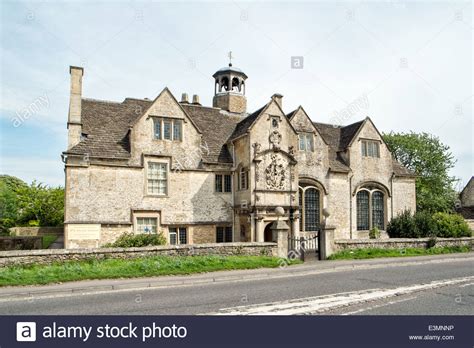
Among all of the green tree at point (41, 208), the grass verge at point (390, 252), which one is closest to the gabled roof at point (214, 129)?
the grass verge at point (390, 252)

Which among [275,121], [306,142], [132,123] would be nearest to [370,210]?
[306,142]

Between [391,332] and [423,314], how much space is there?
2.07 meters

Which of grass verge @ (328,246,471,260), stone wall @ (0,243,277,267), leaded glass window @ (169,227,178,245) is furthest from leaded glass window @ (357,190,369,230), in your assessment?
leaded glass window @ (169,227,178,245)

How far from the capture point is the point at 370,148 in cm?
3133

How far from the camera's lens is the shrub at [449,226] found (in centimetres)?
2494

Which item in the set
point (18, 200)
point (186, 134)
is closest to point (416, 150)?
point (186, 134)

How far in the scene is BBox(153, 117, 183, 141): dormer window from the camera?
23547 mm

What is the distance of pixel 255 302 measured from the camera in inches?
386

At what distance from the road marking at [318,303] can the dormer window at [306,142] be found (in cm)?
1715

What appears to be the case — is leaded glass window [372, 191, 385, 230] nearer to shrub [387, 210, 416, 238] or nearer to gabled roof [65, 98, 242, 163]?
shrub [387, 210, 416, 238]

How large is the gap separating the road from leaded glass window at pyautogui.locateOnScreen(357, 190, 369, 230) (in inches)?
570

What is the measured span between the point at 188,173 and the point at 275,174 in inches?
228

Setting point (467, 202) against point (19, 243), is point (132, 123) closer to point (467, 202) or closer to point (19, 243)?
point (19, 243)

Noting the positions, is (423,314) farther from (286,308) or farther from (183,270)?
(183,270)
